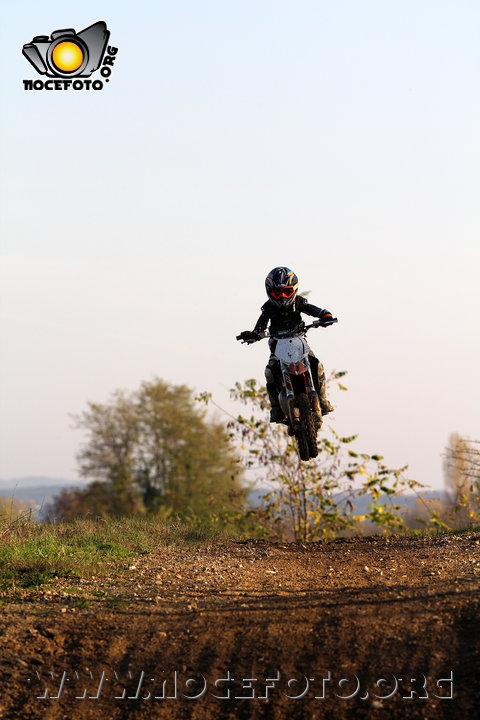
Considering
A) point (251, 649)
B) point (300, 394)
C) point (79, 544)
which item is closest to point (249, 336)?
point (300, 394)

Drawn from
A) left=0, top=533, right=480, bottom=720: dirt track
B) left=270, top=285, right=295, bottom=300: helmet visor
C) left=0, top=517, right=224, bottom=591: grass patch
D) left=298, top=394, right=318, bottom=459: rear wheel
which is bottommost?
left=0, top=533, right=480, bottom=720: dirt track

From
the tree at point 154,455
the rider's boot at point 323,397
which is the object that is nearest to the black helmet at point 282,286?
the rider's boot at point 323,397

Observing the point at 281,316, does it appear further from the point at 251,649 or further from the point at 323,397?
the point at 251,649

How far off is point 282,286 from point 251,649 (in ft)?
19.7

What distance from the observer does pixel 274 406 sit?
13711 mm

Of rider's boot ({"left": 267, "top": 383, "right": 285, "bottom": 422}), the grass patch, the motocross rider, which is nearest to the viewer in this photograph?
the grass patch

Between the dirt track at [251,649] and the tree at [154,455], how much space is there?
43813 mm

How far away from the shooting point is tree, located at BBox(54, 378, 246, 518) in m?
55.9

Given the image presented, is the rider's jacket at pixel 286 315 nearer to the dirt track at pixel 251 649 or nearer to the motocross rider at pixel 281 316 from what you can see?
the motocross rider at pixel 281 316

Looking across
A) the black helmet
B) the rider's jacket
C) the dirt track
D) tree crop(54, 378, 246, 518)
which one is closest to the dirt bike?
the rider's jacket

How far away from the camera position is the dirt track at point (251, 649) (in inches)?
Answer: 316

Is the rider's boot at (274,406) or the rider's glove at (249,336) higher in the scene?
the rider's glove at (249,336)

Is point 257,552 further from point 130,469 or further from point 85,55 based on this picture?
point 130,469

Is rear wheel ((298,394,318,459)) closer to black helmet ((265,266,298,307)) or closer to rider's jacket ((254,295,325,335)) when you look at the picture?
rider's jacket ((254,295,325,335))
